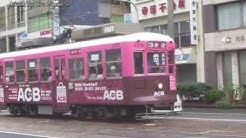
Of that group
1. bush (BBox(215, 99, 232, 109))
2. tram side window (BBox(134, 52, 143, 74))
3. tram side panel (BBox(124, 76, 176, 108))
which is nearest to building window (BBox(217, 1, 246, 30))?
bush (BBox(215, 99, 232, 109))

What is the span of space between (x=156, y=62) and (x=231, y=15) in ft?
50.1

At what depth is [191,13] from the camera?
35.4 m

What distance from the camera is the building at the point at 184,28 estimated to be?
3591 cm

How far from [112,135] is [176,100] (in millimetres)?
5042

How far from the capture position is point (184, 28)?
37656 mm

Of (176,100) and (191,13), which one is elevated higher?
(191,13)

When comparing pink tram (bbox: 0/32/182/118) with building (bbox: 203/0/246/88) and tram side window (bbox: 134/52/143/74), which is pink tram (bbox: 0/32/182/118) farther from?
building (bbox: 203/0/246/88)

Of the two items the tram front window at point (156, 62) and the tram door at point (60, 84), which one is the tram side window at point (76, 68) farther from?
the tram front window at point (156, 62)

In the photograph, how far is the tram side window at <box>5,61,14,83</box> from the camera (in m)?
26.5

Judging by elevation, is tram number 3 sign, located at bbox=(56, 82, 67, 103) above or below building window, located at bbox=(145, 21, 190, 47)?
below

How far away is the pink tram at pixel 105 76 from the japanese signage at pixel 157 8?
14.8 metres

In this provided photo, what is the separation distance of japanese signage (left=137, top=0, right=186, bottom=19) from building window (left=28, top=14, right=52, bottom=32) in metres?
14.9

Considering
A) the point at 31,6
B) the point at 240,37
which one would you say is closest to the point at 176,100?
the point at 240,37

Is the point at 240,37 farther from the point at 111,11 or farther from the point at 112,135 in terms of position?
the point at 111,11
